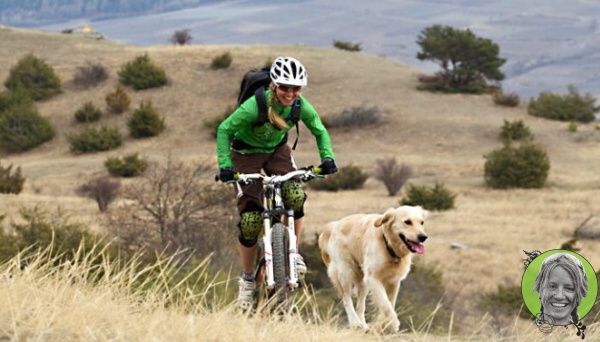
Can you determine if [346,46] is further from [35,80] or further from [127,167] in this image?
[127,167]

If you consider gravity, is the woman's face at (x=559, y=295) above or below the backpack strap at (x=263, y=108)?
below

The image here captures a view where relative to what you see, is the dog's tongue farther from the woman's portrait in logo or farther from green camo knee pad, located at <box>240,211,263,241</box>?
the woman's portrait in logo

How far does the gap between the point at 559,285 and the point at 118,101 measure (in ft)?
183

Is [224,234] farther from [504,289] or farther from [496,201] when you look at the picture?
[496,201]

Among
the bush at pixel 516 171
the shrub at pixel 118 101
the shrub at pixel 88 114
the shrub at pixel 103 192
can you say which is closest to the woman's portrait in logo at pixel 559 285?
the shrub at pixel 103 192

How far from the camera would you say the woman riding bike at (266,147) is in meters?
7.59

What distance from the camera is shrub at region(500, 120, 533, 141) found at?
53.2m

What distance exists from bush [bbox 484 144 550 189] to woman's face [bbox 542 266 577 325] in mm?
37463

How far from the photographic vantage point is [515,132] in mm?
53656

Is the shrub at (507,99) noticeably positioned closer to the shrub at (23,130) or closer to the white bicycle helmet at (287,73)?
the shrub at (23,130)

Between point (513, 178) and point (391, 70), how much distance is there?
28883 mm

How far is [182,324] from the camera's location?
5258 millimetres

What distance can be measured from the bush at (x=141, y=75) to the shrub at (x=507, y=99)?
21091mm

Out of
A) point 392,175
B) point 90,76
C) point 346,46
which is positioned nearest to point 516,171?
point 392,175
